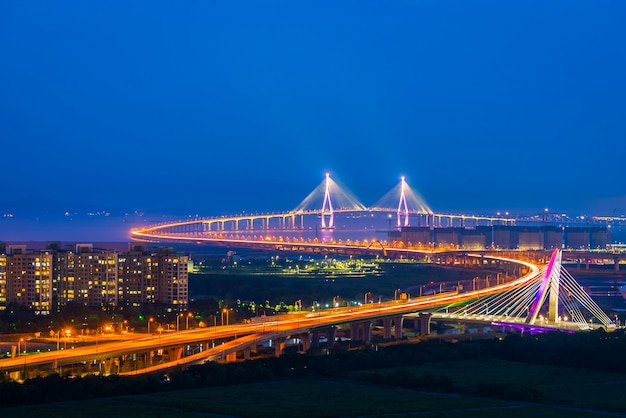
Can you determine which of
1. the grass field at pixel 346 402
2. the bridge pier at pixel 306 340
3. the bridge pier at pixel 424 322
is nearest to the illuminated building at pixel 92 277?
the bridge pier at pixel 424 322

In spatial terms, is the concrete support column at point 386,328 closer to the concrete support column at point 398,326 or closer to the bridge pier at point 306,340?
the concrete support column at point 398,326

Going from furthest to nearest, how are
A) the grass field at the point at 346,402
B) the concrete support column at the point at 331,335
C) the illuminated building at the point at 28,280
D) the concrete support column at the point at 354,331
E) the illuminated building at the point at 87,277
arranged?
the illuminated building at the point at 87,277 → the illuminated building at the point at 28,280 → the concrete support column at the point at 354,331 → the concrete support column at the point at 331,335 → the grass field at the point at 346,402

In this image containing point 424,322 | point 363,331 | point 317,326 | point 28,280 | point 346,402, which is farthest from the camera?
point 28,280

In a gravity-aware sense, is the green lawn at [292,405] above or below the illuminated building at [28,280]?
below

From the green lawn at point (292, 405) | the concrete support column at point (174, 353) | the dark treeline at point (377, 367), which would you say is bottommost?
the green lawn at point (292, 405)

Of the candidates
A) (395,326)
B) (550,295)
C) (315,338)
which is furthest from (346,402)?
(550,295)

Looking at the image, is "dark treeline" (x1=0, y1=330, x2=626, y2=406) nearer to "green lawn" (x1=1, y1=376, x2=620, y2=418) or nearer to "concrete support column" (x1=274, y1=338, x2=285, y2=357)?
"green lawn" (x1=1, y1=376, x2=620, y2=418)

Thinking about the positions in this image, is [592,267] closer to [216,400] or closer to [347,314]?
[347,314]

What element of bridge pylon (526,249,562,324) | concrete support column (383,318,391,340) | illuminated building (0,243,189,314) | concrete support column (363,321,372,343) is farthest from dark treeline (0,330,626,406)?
illuminated building (0,243,189,314)

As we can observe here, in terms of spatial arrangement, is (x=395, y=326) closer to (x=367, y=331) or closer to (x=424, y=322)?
(x=424, y=322)
